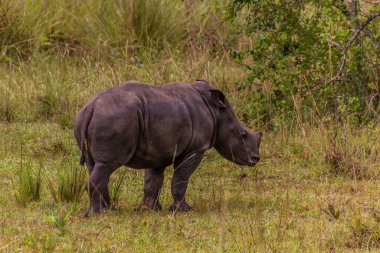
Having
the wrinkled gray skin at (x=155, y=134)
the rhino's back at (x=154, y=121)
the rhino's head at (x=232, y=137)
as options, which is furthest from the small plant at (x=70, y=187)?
the rhino's head at (x=232, y=137)

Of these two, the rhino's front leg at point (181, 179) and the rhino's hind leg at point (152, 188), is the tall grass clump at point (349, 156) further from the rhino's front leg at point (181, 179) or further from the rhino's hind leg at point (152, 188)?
the rhino's hind leg at point (152, 188)

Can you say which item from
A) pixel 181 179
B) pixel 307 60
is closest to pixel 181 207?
pixel 181 179

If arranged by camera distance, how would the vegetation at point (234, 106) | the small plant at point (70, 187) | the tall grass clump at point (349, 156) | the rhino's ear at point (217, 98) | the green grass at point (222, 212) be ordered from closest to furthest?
the green grass at point (222, 212), the vegetation at point (234, 106), the small plant at point (70, 187), the rhino's ear at point (217, 98), the tall grass clump at point (349, 156)

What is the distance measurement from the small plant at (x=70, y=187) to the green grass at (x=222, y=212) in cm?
9

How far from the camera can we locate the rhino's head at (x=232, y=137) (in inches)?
279

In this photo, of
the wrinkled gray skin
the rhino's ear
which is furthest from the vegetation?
the rhino's ear

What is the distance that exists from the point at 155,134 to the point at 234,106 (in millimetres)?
3623

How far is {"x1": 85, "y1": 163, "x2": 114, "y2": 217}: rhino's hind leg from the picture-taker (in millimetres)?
6301

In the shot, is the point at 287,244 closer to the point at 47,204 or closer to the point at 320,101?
the point at 47,204

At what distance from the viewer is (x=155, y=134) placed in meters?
6.50

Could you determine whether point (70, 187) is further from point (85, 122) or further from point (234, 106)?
point (234, 106)

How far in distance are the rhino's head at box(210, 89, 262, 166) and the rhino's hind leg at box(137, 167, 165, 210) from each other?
0.59 metres

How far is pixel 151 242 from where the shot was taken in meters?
5.78

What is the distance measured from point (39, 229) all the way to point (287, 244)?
1667mm
